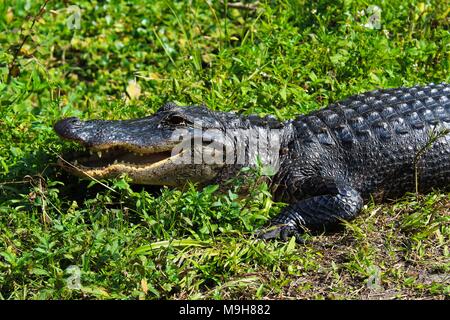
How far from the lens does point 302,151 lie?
19.4 ft

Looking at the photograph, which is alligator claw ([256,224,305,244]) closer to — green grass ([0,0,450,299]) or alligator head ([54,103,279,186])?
green grass ([0,0,450,299])

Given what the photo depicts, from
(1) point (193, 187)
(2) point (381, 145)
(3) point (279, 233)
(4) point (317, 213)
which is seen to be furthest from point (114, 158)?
(2) point (381, 145)

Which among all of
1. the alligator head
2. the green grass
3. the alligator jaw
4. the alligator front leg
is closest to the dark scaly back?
the green grass

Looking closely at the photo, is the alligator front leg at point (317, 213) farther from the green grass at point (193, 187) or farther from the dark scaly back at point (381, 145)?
the dark scaly back at point (381, 145)

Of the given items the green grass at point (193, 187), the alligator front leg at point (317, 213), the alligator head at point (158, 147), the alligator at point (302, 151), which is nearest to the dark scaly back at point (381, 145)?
the alligator at point (302, 151)

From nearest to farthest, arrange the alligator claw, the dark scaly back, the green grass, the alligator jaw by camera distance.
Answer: the green grass, the alligator claw, the alligator jaw, the dark scaly back

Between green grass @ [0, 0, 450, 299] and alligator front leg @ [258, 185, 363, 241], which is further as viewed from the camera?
alligator front leg @ [258, 185, 363, 241]

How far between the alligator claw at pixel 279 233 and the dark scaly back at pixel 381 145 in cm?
64

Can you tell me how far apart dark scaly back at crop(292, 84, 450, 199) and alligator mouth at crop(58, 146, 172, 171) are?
108 cm

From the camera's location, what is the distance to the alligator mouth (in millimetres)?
5559

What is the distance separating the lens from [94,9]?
843cm
